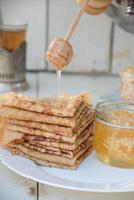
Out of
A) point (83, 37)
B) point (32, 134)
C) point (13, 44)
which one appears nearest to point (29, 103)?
point (32, 134)

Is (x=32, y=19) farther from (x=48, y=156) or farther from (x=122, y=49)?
(x=48, y=156)

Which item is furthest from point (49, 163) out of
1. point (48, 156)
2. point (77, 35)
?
point (77, 35)

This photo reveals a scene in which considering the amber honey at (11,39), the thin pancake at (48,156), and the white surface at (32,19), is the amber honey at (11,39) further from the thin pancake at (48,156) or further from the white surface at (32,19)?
the thin pancake at (48,156)

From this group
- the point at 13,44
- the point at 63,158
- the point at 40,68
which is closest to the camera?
the point at 63,158

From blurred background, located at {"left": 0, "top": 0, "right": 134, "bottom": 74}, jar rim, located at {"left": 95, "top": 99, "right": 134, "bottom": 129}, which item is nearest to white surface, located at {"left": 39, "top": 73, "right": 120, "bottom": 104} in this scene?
blurred background, located at {"left": 0, "top": 0, "right": 134, "bottom": 74}

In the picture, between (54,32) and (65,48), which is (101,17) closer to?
(54,32)

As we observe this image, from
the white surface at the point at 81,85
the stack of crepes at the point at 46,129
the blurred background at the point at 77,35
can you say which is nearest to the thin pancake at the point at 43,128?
the stack of crepes at the point at 46,129

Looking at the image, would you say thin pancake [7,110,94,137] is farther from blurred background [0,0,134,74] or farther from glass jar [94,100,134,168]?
blurred background [0,0,134,74]
